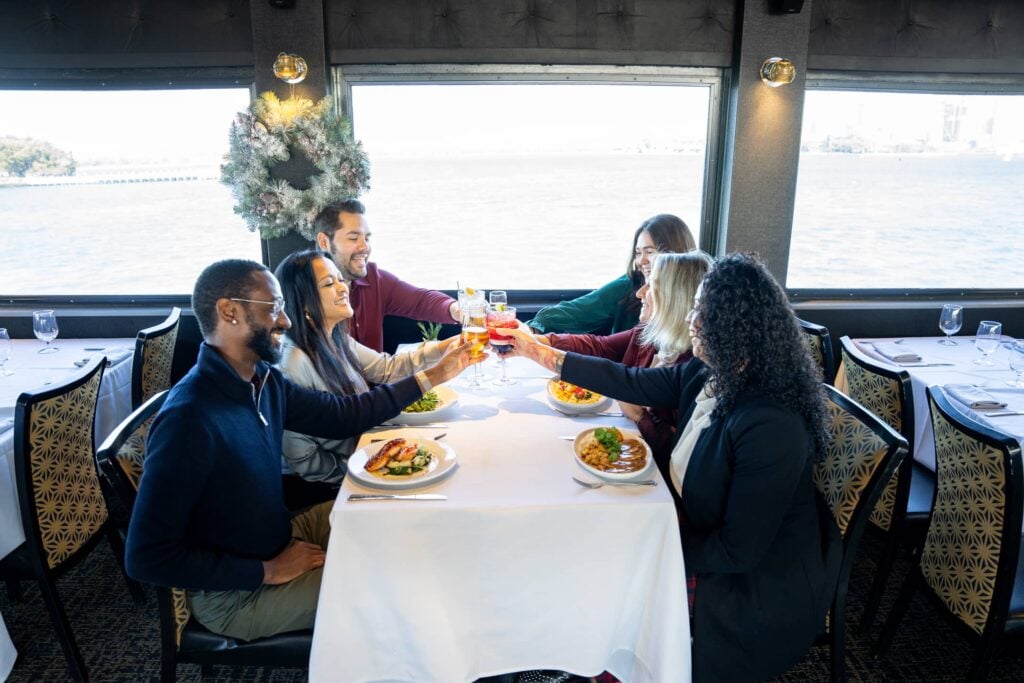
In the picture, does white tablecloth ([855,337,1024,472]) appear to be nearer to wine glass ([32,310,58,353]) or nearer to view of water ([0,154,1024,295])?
view of water ([0,154,1024,295])

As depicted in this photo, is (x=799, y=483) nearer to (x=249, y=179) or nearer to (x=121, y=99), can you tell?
(x=249, y=179)

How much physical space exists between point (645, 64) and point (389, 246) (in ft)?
6.52

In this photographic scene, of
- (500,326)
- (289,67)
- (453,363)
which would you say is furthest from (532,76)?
(453,363)

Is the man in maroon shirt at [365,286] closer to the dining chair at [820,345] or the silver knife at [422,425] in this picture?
the silver knife at [422,425]

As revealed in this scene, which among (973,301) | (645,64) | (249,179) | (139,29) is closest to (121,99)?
(139,29)

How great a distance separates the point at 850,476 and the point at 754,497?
1.68 feet

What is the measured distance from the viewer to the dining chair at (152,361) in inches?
120

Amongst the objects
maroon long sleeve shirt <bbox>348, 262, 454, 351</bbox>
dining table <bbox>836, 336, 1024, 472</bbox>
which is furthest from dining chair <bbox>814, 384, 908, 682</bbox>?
maroon long sleeve shirt <bbox>348, 262, 454, 351</bbox>

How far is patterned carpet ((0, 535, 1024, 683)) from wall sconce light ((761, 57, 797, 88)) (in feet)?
8.84

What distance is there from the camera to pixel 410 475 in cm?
Result: 185

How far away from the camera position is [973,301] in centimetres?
452

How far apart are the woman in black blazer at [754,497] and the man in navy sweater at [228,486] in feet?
3.38

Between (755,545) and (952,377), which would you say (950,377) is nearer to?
(952,377)

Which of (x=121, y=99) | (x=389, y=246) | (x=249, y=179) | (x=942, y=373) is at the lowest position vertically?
(x=942, y=373)
